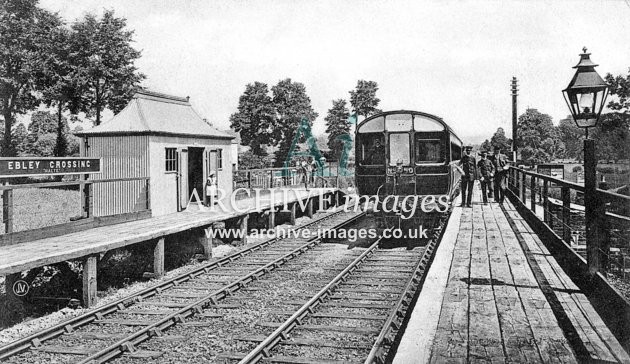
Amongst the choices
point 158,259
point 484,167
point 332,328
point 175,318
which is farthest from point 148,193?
point 484,167

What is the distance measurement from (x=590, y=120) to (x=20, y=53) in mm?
34464

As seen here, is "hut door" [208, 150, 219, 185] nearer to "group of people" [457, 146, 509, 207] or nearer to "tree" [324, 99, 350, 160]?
"group of people" [457, 146, 509, 207]

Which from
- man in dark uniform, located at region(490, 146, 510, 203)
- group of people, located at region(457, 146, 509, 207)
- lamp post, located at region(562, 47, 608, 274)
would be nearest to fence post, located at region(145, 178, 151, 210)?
group of people, located at region(457, 146, 509, 207)

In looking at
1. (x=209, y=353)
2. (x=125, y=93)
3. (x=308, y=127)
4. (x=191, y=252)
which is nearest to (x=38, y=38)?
(x=125, y=93)

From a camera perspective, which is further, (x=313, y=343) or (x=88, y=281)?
(x=88, y=281)

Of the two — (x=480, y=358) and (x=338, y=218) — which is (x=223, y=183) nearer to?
(x=338, y=218)

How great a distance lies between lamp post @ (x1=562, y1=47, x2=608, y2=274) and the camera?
16.0 feet

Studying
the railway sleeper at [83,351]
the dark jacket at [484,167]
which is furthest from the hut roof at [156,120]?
the dark jacket at [484,167]

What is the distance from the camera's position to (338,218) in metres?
18.5

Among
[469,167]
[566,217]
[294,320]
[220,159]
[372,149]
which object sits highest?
[372,149]

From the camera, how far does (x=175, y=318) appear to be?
22.1ft

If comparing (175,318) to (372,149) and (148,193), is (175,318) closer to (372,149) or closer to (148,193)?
(148,193)

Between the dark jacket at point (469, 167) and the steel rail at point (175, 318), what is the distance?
5550 millimetres

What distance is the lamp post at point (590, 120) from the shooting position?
191 inches
